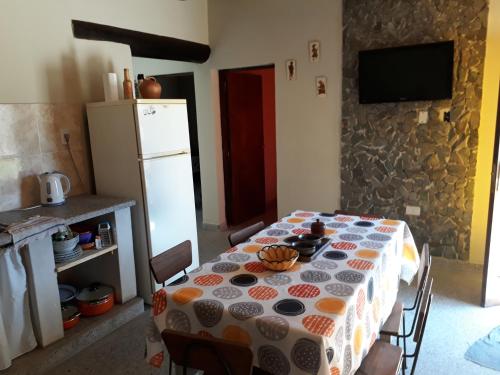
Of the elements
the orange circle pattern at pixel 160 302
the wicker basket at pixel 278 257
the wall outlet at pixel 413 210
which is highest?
the wicker basket at pixel 278 257

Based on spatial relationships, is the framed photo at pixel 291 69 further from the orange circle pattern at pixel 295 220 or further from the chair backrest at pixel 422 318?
the chair backrest at pixel 422 318

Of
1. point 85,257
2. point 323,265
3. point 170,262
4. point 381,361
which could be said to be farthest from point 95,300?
point 381,361

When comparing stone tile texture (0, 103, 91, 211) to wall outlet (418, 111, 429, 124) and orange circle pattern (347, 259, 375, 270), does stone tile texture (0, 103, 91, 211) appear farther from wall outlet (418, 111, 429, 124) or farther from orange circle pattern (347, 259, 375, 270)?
wall outlet (418, 111, 429, 124)

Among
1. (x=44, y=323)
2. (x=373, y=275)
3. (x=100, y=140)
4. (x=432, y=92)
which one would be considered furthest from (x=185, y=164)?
(x=432, y=92)

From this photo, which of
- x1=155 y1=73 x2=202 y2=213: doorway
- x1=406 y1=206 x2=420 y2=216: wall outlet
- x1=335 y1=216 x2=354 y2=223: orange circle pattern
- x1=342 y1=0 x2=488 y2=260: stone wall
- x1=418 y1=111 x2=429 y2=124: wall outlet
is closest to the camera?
x1=335 y1=216 x2=354 y2=223: orange circle pattern

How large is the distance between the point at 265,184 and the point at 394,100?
107 inches

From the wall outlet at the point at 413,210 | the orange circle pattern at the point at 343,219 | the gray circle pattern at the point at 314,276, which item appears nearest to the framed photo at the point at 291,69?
the wall outlet at the point at 413,210

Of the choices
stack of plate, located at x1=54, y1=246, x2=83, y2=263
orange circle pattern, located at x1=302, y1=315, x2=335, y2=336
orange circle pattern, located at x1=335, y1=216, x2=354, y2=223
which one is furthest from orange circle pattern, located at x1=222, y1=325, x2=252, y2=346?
stack of plate, located at x1=54, y1=246, x2=83, y2=263

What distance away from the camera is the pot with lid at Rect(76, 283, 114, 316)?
274 cm

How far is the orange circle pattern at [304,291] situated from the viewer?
1551 millimetres

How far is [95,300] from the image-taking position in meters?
2.76

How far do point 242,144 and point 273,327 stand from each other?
12.8 feet

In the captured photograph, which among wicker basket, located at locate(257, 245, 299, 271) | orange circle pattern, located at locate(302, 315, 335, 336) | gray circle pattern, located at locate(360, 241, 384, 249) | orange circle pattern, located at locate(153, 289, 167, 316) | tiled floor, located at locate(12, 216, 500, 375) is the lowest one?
tiled floor, located at locate(12, 216, 500, 375)

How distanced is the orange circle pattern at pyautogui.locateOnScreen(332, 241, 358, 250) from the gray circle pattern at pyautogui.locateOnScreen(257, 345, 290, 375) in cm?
81
